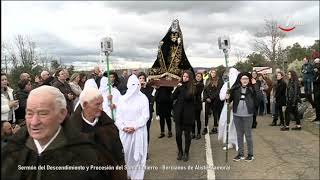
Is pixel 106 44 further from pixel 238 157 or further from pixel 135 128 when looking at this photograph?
pixel 238 157

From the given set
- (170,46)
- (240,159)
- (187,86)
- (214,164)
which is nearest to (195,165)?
(214,164)

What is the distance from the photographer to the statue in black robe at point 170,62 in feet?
29.4

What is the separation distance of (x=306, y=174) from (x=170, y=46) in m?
3.92

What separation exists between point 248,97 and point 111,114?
9.28ft

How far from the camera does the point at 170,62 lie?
9844 millimetres

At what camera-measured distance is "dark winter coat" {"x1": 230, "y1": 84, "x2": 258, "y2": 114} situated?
8.26m

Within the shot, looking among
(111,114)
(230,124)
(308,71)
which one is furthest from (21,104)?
(308,71)

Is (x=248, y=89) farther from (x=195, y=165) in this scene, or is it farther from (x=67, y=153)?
(x=67, y=153)

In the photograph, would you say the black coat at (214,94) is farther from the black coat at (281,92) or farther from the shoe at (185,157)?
the shoe at (185,157)

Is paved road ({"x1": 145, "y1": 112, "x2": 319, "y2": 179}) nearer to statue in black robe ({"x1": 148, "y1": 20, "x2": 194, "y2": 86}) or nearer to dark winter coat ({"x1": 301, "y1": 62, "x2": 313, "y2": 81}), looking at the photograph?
statue in black robe ({"x1": 148, "y1": 20, "x2": 194, "y2": 86})

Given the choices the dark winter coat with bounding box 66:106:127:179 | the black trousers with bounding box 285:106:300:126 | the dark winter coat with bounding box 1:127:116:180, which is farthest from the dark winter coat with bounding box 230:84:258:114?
the dark winter coat with bounding box 1:127:116:180

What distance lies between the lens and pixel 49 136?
248 centimetres

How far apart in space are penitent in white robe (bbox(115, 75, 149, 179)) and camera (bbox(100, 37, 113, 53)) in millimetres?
942

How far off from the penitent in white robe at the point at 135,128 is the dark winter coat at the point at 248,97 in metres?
2.22
